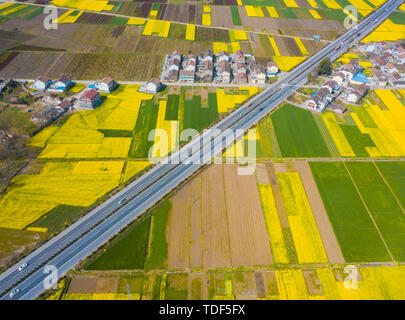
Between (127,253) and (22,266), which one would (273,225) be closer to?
(127,253)

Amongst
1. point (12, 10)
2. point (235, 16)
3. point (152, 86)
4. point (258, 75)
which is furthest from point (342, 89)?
point (12, 10)

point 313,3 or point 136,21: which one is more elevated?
point 313,3

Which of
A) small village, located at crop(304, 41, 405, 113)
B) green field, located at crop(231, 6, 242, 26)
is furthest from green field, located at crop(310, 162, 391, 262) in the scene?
green field, located at crop(231, 6, 242, 26)

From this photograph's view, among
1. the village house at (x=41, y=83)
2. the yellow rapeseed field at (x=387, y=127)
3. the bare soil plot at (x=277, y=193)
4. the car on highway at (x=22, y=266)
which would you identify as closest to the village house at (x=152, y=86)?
the village house at (x=41, y=83)

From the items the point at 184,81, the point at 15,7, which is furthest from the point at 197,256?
the point at 15,7

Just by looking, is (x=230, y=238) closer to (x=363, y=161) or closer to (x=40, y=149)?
(x=363, y=161)

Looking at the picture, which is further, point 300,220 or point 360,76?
point 360,76

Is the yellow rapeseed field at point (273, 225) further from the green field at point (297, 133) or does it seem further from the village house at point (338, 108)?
the village house at point (338, 108)
